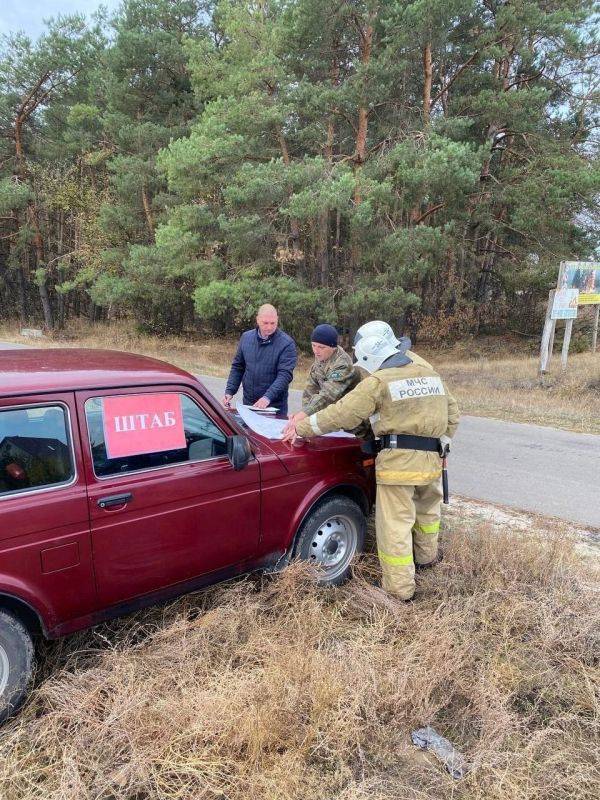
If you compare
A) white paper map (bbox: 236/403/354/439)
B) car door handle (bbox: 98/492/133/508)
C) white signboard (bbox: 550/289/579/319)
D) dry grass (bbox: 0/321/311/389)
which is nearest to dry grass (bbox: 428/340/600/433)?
white signboard (bbox: 550/289/579/319)

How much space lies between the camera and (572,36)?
14.1 m

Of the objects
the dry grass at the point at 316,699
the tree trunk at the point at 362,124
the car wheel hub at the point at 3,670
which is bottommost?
the dry grass at the point at 316,699

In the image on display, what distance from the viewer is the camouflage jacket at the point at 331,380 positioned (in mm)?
3826

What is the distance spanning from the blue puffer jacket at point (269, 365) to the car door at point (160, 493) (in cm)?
196

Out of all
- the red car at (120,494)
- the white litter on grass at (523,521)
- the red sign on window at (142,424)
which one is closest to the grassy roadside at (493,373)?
the white litter on grass at (523,521)

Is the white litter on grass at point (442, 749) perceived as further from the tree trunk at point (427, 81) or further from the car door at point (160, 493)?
the tree trunk at point (427, 81)

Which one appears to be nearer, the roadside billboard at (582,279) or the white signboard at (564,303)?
the white signboard at (564,303)

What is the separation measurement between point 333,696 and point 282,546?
0.98 m

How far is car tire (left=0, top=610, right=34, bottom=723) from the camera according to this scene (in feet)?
7.30

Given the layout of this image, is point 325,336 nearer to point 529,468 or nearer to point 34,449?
point 34,449

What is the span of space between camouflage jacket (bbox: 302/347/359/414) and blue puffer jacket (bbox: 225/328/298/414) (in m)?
0.82

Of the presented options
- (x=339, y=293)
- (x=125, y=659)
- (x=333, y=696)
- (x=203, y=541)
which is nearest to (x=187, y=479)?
(x=203, y=541)

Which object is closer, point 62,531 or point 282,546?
point 62,531

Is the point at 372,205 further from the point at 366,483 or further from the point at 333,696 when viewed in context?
the point at 333,696
